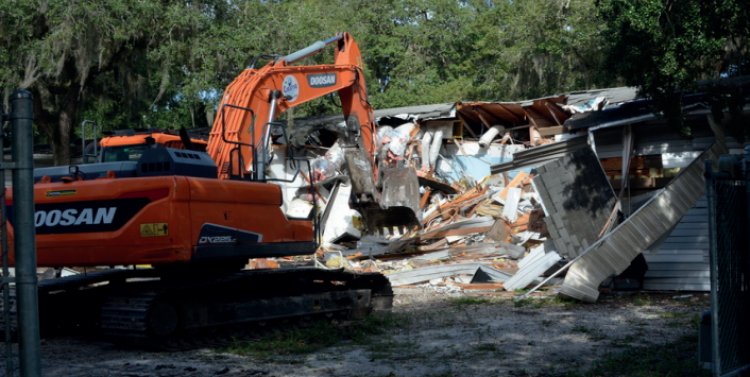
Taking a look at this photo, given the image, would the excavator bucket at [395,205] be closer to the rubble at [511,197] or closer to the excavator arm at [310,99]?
the excavator arm at [310,99]

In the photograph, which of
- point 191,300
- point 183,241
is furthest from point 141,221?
point 191,300

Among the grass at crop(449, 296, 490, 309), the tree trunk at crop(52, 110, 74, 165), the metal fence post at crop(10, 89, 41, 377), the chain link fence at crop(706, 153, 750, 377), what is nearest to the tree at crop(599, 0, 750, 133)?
the grass at crop(449, 296, 490, 309)

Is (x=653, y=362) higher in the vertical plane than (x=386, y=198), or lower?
lower

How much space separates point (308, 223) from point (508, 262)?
7.16 meters

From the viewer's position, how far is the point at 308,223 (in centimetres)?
1155

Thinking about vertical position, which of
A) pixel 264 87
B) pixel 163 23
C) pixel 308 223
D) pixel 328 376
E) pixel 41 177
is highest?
pixel 163 23

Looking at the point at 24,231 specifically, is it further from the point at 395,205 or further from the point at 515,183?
the point at 515,183

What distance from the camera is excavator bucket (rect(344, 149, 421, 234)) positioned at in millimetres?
16812

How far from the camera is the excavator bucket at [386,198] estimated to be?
55.2 ft

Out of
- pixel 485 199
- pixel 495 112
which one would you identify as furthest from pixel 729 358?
pixel 495 112

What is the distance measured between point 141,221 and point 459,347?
12.3 ft

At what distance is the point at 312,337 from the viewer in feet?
35.1

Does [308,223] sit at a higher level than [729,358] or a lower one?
higher

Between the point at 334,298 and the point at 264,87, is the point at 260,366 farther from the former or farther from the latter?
the point at 264,87
